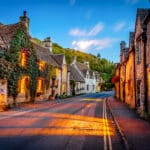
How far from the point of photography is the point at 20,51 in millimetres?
28578

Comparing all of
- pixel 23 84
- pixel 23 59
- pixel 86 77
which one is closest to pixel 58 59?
pixel 23 59

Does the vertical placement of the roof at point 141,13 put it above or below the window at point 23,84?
above

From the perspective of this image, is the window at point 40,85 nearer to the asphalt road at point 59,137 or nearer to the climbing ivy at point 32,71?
the climbing ivy at point 32,71

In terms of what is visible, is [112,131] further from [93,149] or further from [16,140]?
[16,140]

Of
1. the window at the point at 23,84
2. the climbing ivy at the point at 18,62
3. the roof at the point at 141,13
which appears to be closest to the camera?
the roof at the point at 141,13

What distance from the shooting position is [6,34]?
2839cm

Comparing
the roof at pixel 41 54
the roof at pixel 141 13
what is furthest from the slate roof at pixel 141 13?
the roof at pixel 41 54

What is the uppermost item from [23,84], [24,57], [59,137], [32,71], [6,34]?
[6,34]

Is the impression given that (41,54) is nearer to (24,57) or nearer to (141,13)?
(24,57)

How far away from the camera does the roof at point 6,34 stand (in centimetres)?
2595

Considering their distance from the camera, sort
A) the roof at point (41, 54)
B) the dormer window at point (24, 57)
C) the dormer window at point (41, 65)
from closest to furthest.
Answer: the dormer window at point (24, 57), the dormer window at point (41, 65), the roof at point (41, 54)

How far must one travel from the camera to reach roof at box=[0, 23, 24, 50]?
2595 centimetres

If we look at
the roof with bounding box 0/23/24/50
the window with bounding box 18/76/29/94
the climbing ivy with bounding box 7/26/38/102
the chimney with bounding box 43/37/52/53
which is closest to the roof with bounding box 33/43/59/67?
the climbing ivy with bounding box 7/26/38/102

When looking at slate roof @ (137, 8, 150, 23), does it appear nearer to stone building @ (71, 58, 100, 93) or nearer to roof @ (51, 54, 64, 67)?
roof @ (51, 54, 64, 67)
